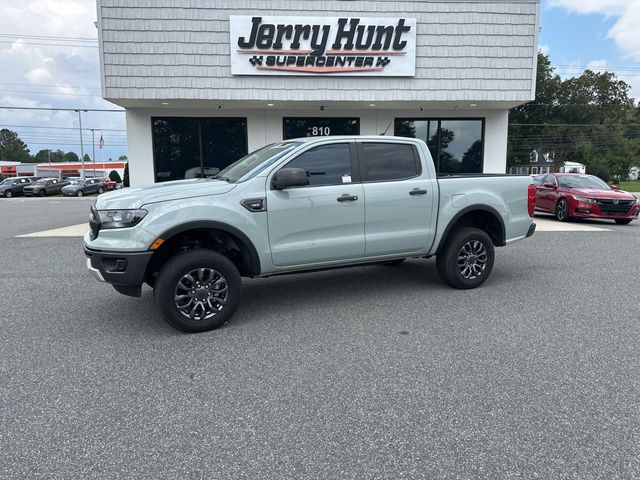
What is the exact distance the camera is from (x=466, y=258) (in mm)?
6148

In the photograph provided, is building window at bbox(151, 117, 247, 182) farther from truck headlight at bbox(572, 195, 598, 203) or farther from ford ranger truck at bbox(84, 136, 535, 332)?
truck headlight at bbox(572, 195, 598, 203)

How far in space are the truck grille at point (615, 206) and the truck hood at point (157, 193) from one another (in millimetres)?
12265

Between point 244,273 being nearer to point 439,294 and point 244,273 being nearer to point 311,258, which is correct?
point 311,258

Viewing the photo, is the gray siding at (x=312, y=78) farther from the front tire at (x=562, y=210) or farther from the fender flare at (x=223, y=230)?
the fender flare at (x=223, y=230)

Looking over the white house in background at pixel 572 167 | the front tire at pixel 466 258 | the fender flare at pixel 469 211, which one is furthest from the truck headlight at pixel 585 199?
the white house in background at pixel 572 167

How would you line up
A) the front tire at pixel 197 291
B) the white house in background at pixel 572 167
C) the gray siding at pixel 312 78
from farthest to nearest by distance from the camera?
the white house in background at pixel 572 167 → the gray siding at pixel 312 78 → the front tire at pixel 197 291

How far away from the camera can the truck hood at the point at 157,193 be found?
4.42m

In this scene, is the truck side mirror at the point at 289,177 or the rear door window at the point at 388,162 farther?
the rear door window at the point at 388,162

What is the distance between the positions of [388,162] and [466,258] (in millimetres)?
1647

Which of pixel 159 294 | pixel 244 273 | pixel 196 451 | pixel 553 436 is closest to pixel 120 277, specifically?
pixel 159 294

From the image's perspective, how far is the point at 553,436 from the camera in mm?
2854

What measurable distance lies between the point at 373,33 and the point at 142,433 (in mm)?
11424

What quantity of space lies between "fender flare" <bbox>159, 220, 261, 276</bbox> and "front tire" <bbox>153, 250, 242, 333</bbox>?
0.25 metres

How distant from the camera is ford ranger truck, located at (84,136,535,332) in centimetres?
445
